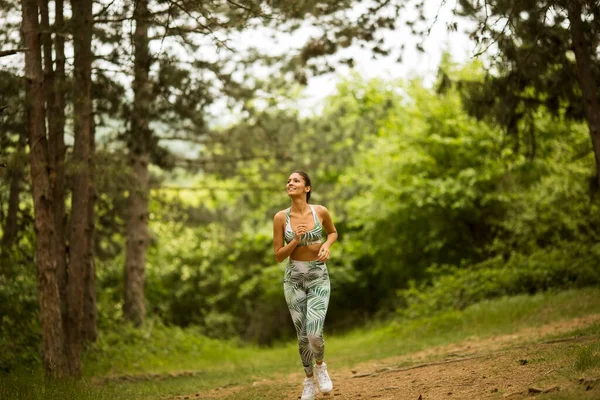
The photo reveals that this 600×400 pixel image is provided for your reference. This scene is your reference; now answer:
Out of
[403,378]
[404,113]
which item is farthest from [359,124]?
[403,378]

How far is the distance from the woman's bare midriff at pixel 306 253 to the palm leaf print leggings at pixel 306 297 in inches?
1.7

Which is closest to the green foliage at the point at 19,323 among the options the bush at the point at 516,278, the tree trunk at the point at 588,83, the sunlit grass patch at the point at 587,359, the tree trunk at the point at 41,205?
the tree trunk at the point at 41,205

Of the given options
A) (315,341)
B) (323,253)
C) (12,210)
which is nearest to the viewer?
(315,341)

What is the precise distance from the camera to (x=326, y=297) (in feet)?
22.8

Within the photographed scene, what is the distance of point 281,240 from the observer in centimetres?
703

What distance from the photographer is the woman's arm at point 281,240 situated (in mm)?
6812

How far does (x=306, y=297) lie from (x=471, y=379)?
193 cm

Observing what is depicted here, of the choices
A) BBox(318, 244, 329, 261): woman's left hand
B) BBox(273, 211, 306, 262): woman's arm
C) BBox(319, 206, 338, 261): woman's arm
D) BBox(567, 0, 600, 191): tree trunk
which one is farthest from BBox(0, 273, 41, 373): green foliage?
BBox(567, 0, 600, 191): tree trunk

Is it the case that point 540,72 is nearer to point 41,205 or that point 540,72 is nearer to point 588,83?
point 588,83

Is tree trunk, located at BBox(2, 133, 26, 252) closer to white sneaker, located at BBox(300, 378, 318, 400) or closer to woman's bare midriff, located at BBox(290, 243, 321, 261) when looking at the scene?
woman's bare midriff, located at BBox(290, 243, 321, 261)

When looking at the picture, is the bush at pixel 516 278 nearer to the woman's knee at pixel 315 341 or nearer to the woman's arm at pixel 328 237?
the woman's arm at pixel 328 237

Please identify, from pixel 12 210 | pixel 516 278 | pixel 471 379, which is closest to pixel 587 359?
pixel 471 379

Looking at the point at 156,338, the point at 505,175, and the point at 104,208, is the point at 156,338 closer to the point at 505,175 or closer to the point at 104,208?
the point at 104,208

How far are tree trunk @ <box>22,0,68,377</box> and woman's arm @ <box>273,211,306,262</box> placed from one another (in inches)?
148
